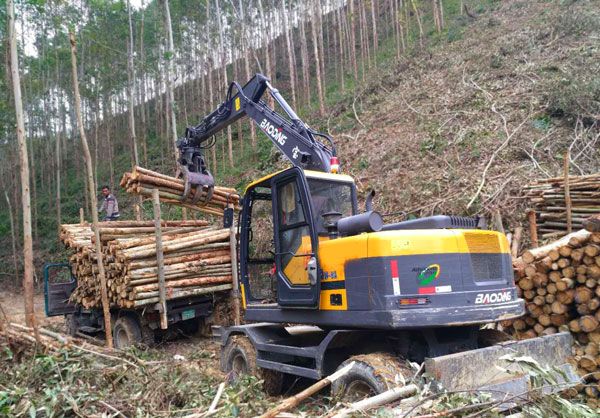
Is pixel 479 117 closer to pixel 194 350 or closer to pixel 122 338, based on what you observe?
pixel 194 350

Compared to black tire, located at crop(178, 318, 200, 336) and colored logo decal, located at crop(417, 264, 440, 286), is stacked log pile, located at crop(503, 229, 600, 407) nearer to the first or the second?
colored logo decal, located at crop(417, 264, 440, 286)

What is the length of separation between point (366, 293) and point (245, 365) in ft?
8.89

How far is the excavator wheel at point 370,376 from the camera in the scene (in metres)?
4.25

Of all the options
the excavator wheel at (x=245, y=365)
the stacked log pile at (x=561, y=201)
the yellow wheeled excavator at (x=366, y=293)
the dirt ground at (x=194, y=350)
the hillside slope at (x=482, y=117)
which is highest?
the hillside slope at (x=482, y=117)

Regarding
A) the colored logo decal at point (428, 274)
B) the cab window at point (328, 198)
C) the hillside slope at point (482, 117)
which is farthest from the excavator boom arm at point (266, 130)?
the hillside slope at point (482, 117)

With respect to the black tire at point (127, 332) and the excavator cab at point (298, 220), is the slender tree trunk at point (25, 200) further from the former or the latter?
the excavator cab at point (298, 220)

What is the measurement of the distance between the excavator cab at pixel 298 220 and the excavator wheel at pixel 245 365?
0.62 metres

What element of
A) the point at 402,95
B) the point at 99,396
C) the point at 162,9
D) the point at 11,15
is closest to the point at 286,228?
the point at 99,396

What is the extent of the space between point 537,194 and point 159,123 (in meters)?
35.2

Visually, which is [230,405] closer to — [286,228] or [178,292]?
[286,228]

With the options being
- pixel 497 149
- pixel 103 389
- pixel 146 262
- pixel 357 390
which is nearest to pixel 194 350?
pixel 146 262

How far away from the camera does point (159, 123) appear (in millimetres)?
39812

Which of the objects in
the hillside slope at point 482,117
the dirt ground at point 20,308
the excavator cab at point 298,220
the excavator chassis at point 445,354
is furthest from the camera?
the dirt ground at point 20,308

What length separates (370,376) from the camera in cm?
437
